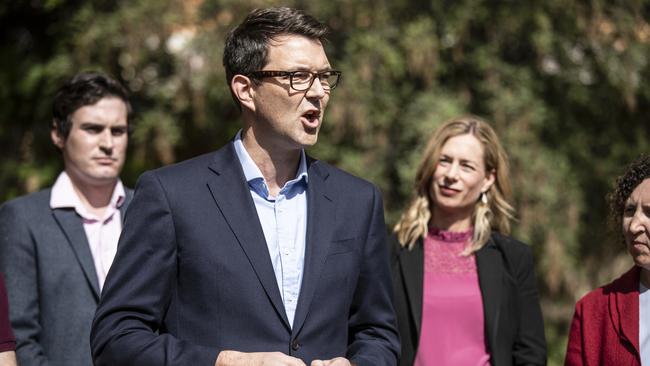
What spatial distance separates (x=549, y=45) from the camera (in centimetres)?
631

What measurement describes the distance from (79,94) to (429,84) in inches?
122

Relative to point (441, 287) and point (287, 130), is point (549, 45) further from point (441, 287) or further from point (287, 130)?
point (287, 130)

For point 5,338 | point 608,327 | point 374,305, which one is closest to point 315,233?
point 374,305

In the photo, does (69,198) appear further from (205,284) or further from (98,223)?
(205,284)

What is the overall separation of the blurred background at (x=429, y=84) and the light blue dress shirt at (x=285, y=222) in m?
3.30

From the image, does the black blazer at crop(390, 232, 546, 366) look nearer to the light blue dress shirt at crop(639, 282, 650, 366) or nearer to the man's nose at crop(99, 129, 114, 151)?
the light blue dress shirt at crop(639, 282, 650, 366)

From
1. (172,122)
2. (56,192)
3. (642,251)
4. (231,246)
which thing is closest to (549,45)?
(172,122)

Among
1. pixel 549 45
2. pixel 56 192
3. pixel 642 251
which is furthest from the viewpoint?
pixel 549 45

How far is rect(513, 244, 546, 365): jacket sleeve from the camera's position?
3848mm

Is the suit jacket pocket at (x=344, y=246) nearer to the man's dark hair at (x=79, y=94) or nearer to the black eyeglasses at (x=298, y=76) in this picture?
the black eyeglasses at (x=298, y=76)

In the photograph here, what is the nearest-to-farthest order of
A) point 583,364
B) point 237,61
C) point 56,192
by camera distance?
point 237,61
point 583,364
point 56,192

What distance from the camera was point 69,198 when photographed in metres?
3.72

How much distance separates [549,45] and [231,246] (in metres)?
4.42

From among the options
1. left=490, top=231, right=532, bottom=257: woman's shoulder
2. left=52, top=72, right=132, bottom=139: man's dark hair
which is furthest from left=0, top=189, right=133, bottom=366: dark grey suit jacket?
left=490, top=231, right=532, bottom=257: woman's shoulder
